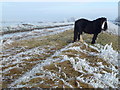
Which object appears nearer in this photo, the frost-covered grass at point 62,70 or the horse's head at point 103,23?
the frost-covered grass at point 62,70

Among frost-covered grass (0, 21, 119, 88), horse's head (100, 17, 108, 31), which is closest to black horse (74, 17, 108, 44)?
horse's head (100, 17, 108, 31)

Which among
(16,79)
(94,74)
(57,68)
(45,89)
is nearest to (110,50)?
(94,74)

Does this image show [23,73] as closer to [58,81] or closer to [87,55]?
[58,81]

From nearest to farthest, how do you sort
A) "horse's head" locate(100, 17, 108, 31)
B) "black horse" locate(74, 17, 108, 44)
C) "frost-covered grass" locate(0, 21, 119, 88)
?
"frost-covered grass" locate(0, 21, 119, 88) → "horse's head" locate(100, 17, 108, 31) → "black horse" locate(74, 17, 108, 44)

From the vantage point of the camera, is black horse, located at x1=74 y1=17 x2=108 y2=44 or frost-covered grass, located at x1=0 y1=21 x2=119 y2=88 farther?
black horse, located at x1=74 y1=17 x2=108 y2=44

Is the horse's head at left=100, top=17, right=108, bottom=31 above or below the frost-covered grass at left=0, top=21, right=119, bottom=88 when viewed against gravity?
above

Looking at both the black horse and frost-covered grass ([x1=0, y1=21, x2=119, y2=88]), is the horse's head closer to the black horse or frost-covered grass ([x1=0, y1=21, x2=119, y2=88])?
the black horse

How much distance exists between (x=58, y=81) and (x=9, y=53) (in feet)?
21.6

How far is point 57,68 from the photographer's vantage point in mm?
7938

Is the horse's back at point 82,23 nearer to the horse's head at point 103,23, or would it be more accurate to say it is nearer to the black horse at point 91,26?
the black horse at point 91,26

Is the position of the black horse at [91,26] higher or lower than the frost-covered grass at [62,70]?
higher

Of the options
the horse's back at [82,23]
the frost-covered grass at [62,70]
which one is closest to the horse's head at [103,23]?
the horse's back at [82,23]

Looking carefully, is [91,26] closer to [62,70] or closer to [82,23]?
[82,23]

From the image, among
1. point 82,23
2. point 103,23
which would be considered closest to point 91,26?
point 82,23
